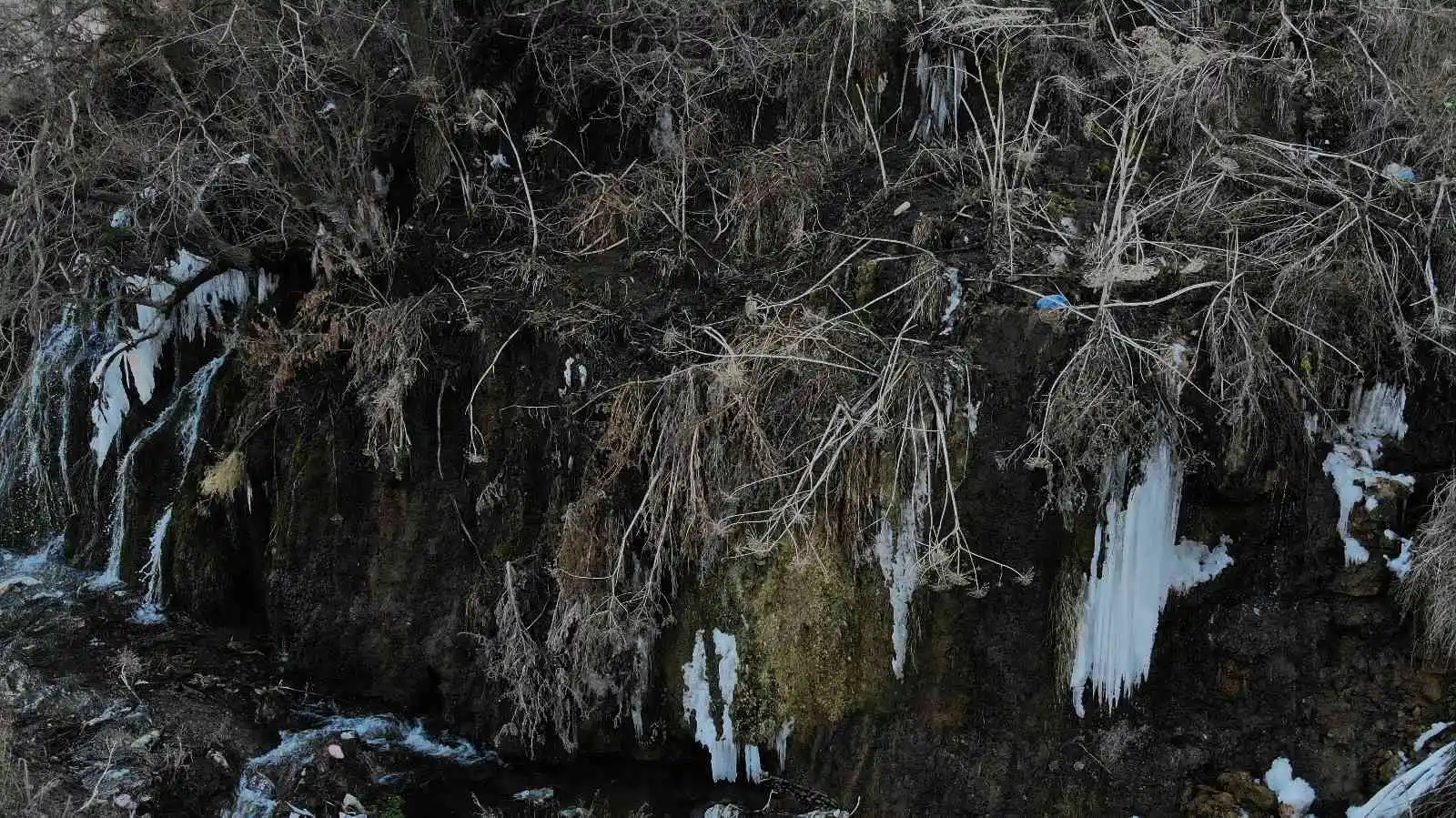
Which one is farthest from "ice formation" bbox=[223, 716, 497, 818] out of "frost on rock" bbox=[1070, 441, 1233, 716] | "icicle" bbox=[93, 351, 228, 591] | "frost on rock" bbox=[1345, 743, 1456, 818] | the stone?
"frost on rock" bbox=[1345, 743, 1456, 818]

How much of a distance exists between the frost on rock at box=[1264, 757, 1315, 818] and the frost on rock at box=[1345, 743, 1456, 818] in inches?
6.6

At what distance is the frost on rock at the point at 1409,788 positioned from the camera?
3.79 metres

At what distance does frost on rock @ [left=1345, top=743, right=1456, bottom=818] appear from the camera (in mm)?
3785

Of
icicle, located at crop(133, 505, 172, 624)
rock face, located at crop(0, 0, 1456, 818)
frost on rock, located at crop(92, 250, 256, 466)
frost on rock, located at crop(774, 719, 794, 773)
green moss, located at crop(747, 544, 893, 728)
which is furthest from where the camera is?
frost on rock, located at crop(92, 250, 256, 466)

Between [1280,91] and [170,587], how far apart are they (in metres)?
6.32

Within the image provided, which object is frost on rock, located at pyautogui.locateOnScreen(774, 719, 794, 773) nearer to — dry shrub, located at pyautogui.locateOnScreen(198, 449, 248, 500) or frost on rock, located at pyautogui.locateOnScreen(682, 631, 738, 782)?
frost on rock, located at pyautogui.locateOnScreen(682, 631, 738, 782)

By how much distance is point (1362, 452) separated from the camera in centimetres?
417

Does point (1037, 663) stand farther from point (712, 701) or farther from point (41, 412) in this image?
point (41, 412)

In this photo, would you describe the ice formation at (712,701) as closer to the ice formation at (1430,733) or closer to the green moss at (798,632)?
the green moss at (798,632)

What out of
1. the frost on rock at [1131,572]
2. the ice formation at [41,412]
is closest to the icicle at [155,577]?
the ice formation at [41,412]

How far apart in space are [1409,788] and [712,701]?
267cm

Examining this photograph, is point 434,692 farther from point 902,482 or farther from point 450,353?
point 902,482

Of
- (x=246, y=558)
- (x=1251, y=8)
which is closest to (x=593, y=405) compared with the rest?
(x=246, y=558)

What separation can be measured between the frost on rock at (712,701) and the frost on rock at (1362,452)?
2.49m
